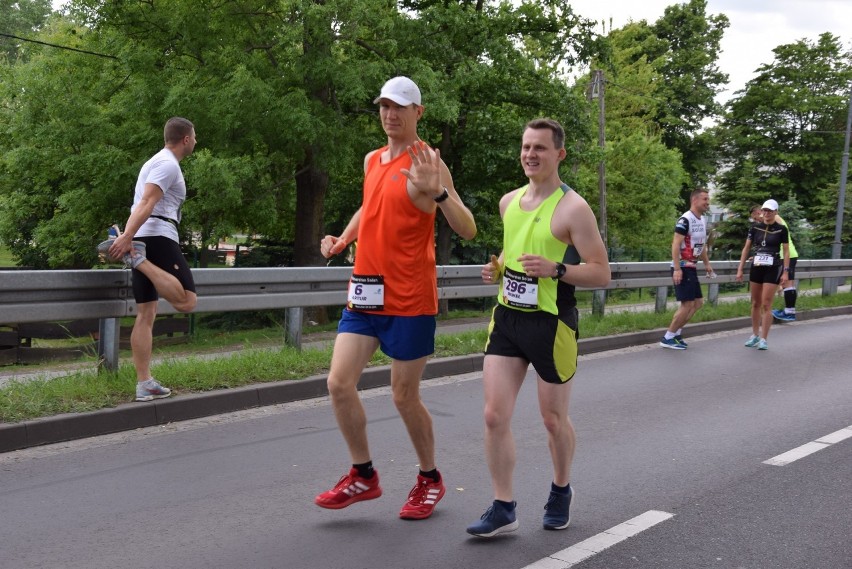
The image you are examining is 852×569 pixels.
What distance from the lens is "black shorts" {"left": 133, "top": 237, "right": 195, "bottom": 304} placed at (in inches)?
259

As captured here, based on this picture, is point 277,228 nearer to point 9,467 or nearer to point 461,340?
point 461,340

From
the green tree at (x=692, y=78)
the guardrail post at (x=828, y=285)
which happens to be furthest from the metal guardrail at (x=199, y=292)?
the green tree at (x=692, y=78)

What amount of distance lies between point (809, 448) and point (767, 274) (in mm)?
6536

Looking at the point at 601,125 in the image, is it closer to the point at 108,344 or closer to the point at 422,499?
the point at 108,344

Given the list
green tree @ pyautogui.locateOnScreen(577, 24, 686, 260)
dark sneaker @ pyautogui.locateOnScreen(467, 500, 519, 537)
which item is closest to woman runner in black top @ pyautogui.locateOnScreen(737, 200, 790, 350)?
dark sneaker @ pyautogui.locateOnScreen(467, 500, 519, 537)

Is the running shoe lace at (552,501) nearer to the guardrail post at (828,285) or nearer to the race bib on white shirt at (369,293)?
the race bib on white shirt at (369,293)

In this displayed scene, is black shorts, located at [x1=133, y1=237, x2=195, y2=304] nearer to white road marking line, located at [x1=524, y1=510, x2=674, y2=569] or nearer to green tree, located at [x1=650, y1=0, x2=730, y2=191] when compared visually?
white road marking line, located at [x1=524, y1=510, x2=674, y2=569]

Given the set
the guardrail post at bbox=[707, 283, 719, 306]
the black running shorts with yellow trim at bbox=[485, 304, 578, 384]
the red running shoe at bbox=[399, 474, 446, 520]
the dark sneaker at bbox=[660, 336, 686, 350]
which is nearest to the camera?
the black running shorts with yellow trim at bbox=[485, 304, 578, 384]

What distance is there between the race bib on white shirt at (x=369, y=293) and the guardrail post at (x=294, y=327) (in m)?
4.31

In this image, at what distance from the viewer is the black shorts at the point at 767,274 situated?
487 inches

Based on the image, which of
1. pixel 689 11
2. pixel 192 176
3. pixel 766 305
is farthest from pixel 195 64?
pixel 689 11

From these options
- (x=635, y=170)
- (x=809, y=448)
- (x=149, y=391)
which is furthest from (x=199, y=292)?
(x=635, y=170)

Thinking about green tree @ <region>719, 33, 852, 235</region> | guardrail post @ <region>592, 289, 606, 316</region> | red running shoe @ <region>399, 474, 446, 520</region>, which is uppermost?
green tree @ <region>719, 33, 852, 235</region>

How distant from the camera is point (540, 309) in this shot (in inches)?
168
